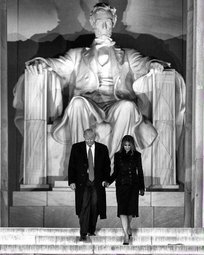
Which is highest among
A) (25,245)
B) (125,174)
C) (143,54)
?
(143,54)

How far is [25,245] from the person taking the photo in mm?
13203

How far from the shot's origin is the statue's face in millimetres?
18056

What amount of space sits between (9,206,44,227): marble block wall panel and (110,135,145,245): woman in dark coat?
3507 mm

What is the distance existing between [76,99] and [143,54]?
83.1 inches

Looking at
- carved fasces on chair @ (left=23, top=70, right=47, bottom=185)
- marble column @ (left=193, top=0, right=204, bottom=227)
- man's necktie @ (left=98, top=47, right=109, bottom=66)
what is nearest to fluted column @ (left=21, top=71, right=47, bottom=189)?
carved fasces on chair @ (left=23, top=70, right=47, bottom=185)

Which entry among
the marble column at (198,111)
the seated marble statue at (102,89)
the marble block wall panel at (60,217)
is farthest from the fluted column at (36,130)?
the marble column at (198,111)

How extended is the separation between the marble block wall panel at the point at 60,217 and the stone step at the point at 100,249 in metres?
3.69

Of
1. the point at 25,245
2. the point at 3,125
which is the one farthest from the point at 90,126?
the point at 25,245

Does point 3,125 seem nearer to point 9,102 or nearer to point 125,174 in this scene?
point 9,102

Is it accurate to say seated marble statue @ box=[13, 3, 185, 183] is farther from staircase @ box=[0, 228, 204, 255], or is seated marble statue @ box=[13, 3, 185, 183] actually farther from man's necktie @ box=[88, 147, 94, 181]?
man's necktie @ box=[88, 147, 94, 181]

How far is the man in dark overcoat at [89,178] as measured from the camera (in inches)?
546

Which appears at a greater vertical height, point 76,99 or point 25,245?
point 76,99

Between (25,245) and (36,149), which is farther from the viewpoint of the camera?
(36,149)

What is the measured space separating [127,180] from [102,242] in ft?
2.83
